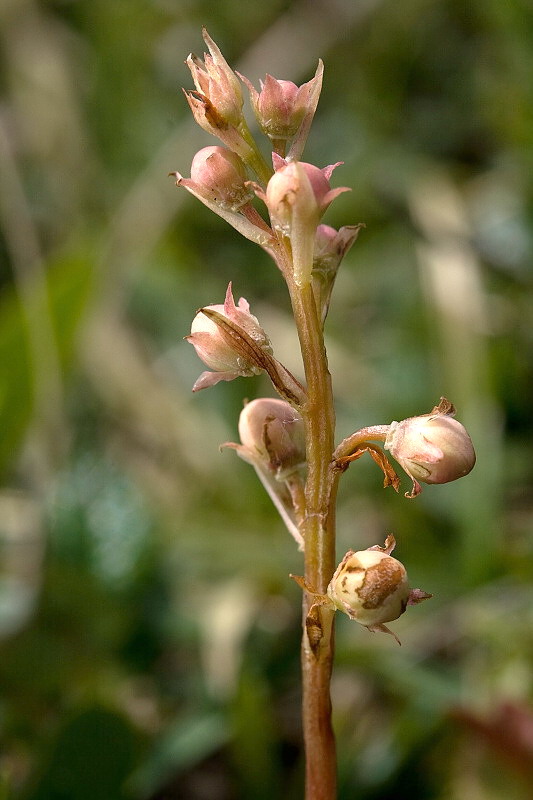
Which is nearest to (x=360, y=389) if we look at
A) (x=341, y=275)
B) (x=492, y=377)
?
(x=492, y=377)

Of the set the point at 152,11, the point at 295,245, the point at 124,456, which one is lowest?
the point at 124,456

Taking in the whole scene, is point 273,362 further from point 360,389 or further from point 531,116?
point 531,116

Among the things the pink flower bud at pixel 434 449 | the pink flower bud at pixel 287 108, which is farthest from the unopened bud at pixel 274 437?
the pink flower bud at pixel 287 108

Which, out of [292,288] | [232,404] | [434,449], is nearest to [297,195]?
[292,288]

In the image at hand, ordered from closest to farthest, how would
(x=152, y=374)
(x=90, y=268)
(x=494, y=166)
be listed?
(x=90, y=268), (x=152, y=374), (x=494, y=166)

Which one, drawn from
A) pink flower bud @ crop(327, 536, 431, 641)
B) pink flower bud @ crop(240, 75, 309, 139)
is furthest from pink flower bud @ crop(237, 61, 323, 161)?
pink flower bud @ crop(327, 536, 431, 641)
